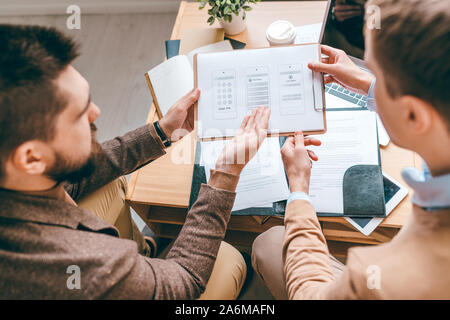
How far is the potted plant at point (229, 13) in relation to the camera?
1.00 m

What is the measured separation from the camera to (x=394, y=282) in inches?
20.5

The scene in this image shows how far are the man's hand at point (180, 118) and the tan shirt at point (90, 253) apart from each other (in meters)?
0.22

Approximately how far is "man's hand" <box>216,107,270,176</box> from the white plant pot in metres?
0.43

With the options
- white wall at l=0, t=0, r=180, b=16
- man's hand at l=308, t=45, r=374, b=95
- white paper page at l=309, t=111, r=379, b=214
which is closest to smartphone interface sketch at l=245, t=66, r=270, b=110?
man's hand at l=308, t=45, r=374, b=95

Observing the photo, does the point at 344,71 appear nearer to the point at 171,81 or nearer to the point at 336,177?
the point at 336,177

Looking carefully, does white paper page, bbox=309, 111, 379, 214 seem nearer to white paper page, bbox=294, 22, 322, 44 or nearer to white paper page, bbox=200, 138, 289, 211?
white paper page, bbox=200, 138, 289, 211

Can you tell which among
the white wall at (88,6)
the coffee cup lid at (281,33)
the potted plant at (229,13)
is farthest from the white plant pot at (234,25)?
the white wall at (88,6)

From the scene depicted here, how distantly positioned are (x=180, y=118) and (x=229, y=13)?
40cm

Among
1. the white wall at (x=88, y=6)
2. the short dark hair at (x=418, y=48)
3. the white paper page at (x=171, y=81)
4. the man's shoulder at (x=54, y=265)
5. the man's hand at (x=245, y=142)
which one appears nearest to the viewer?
the short dark hair at (x=418, y=48)

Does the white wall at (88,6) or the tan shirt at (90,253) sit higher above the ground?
the white wall at (88,6)

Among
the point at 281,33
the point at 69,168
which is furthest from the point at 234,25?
the point at 69,168

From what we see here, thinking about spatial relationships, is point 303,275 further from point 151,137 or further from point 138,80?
point 138,80

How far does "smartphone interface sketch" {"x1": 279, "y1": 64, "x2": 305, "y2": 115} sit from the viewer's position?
83 cm

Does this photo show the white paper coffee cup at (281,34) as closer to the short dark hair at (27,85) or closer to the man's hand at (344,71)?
the man's hand at (344,71)
